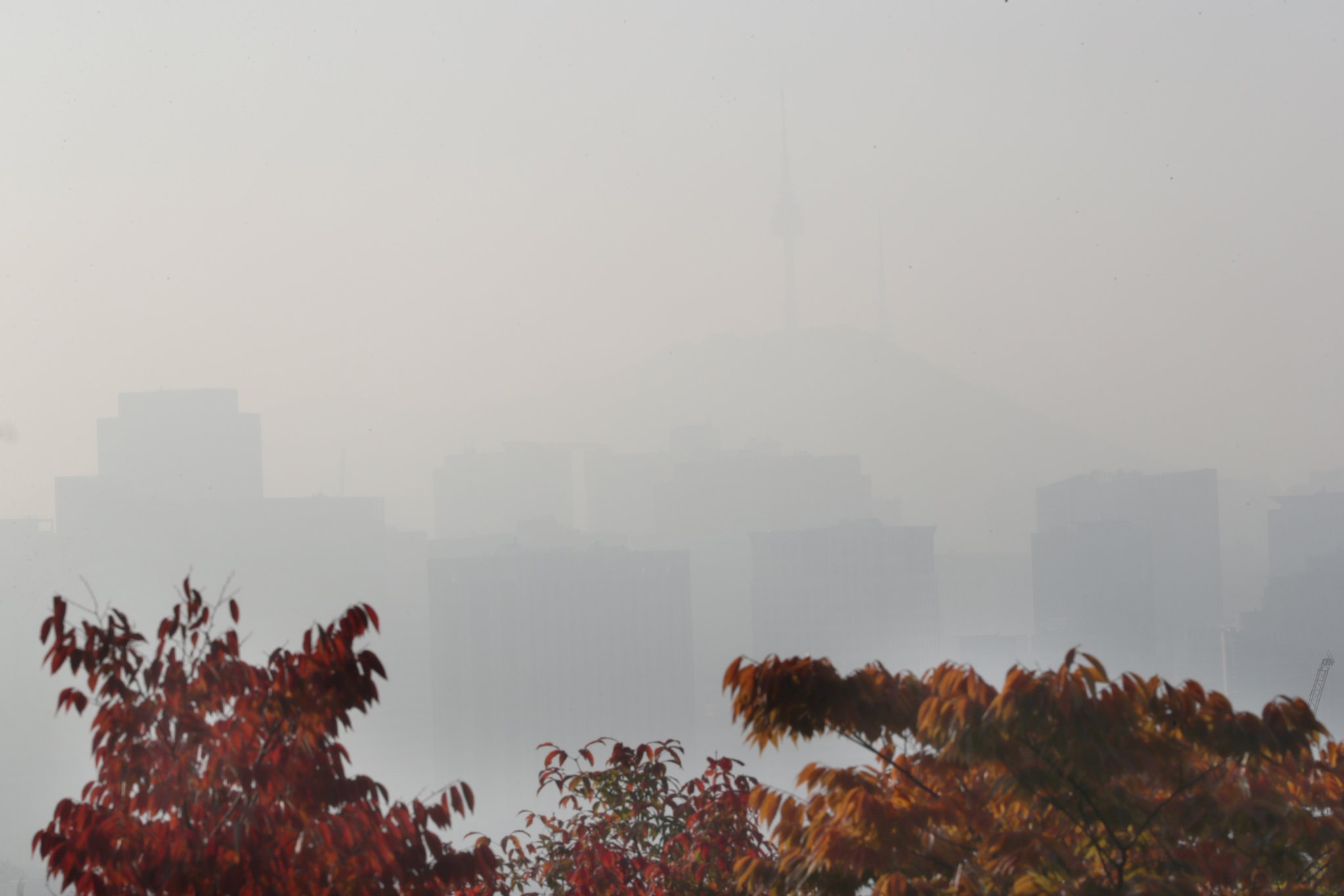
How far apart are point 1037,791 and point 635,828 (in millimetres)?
4446

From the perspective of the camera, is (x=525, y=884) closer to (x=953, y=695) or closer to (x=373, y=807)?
(x=373, y=807)

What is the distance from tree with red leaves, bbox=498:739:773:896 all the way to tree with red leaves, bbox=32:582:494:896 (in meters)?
3.20

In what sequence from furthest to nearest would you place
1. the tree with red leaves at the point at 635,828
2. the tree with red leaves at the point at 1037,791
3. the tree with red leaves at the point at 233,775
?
the tree with red leaves at the point at 635,828, the tree with red leaves at the point at 233,775, the tree with red leaves at the point at 1037,791

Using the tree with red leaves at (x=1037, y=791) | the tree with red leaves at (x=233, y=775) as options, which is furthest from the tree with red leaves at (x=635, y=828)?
the tree with red leaves at (x=233, y=775)

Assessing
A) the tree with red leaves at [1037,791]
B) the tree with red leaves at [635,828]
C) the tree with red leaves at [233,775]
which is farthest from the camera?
the tree with red leaves at [635,828]

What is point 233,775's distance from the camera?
183 inches

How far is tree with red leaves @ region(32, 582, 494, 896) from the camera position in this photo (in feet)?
14.3

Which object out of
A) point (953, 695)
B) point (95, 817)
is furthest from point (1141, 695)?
point (95, 817)

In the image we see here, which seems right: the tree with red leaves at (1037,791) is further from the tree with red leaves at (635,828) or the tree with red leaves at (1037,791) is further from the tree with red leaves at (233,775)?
the tree with red leaves at (635,828)

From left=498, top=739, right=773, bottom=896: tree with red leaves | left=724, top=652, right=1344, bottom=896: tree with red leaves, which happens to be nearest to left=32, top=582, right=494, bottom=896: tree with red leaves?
left=724, top=652, right=1344, bottom=896: tree with red leaves

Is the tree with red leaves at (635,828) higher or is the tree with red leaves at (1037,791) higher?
the tree with red leaves at (1037,791)

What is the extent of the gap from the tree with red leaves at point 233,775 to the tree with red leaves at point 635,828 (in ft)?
10.5

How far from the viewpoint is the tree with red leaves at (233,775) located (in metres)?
4.37

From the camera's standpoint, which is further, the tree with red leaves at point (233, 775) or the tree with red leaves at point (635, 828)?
the tree with red leaves at point (635, 828)
